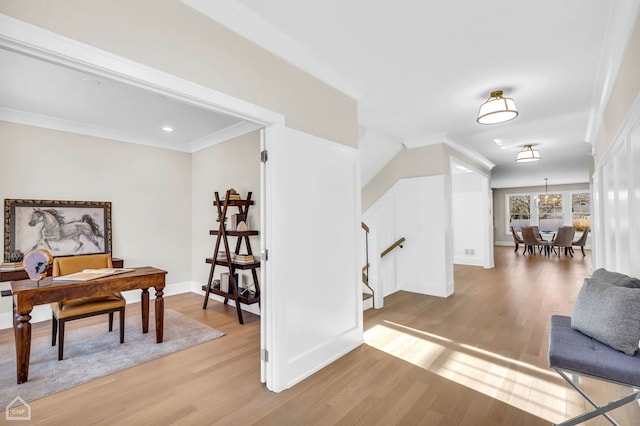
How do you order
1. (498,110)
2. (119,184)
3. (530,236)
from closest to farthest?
1. (498,110)
2. (119,184)
3. (530,236)

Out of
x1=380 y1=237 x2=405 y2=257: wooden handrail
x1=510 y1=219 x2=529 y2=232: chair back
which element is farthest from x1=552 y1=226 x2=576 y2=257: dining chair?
x1=380 y1=237 x2=405 y2=257: wooden handrail

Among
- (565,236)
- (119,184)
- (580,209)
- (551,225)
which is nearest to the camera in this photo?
(119,184)

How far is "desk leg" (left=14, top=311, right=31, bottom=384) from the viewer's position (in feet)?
7.55

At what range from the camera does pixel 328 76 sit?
2.73 metres

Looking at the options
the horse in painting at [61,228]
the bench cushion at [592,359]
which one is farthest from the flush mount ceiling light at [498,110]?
the horse in painting at [61,228]

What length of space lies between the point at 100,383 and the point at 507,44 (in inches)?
163

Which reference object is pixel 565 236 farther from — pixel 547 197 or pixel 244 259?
pixel 244 259

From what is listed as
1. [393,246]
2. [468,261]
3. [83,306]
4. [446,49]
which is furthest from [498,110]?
[468,261]

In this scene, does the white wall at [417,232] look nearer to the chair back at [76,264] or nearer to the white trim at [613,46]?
the white trim at [613,46]

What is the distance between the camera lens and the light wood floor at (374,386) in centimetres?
193

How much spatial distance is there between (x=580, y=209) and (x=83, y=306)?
15.3 metres

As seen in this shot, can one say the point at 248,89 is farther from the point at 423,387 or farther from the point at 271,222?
the point at 423,387

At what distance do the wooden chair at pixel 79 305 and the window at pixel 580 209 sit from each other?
1472 centimetres

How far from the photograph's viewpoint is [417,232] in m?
5.10
